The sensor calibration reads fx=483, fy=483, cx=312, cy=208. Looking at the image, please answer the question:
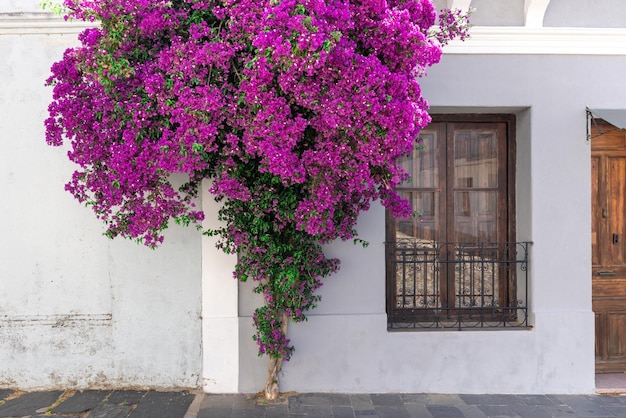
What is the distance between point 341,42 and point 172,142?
1382 millimetres

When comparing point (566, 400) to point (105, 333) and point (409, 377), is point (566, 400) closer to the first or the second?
point (409, 377)

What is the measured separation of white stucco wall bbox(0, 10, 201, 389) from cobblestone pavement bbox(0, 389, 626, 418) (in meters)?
0.24

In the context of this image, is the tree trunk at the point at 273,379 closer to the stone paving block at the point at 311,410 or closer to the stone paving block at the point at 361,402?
the stone paving block at the point at 311,410

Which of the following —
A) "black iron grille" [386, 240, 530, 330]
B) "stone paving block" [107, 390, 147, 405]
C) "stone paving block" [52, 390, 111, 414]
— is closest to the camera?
"stone paving block" [52, 390, 111, 414]

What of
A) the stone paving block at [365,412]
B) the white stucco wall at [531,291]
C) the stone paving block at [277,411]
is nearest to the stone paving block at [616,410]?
the white stucco wall at [531,291]

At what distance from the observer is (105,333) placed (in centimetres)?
479

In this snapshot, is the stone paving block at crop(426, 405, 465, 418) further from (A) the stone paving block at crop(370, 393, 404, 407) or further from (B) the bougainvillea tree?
(B) the bougainvillea tree

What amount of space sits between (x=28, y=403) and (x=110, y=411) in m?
0.86

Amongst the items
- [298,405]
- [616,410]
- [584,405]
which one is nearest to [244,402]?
[298,405]

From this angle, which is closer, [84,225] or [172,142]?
[172,142]

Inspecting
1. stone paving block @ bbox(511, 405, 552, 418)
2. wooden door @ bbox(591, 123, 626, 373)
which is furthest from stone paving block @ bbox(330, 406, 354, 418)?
wooden door @ bbox(591, 123, 626, 373)

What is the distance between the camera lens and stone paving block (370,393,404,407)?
4504 mm

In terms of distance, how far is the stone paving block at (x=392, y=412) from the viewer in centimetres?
425

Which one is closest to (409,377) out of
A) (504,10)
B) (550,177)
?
(550,177)
